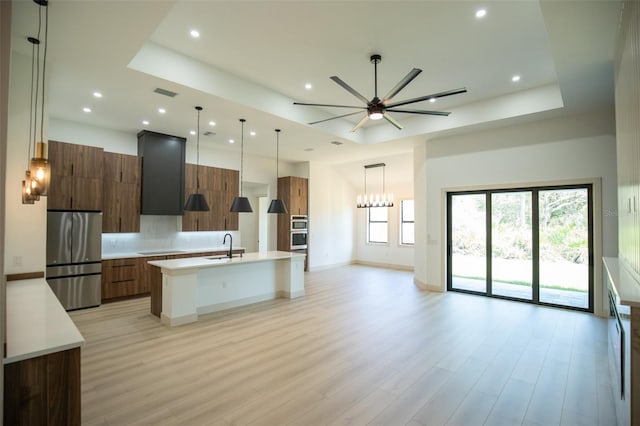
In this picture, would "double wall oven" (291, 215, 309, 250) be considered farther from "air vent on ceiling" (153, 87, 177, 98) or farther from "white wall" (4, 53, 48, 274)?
"white wall" (4, 53, 48, 274)

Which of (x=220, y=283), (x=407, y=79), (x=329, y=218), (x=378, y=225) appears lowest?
(x=220, y=283)

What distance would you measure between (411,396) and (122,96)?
5.42 meters

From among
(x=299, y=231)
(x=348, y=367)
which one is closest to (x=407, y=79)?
(x=348, y=367)

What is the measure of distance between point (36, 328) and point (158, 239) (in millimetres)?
5311

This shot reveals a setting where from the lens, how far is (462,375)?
10.4 ft

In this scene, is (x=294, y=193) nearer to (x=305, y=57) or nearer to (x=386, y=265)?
(x=386, y=265)

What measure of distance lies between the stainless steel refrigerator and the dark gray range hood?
114cm

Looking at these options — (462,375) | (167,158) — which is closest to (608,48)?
(462,375)

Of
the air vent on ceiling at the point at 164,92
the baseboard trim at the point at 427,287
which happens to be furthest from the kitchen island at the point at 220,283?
the baseboard trim at the point at 427,287

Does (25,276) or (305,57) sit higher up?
(305,57)

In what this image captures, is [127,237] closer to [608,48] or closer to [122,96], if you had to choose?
[122,96]

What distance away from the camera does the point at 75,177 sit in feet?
17.6

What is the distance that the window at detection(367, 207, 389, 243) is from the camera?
10.4 metres

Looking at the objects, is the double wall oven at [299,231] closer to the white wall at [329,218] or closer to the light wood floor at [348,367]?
the white wall at [329,218]
